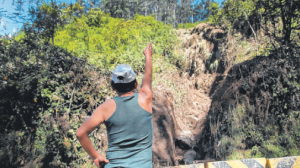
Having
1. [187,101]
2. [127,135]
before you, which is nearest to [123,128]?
[127,135]

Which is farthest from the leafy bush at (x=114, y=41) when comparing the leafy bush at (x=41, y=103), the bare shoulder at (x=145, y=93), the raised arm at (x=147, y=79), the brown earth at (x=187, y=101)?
the bare shoulder at (x=145, y=93)

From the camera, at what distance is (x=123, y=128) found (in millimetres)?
1549

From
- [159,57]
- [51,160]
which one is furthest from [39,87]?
[159,57]

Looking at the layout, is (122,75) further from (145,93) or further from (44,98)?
(44,98)

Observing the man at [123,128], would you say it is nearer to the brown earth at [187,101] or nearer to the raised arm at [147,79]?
the raised arm at [147,79]

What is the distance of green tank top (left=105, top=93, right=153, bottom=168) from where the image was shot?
1.54 m

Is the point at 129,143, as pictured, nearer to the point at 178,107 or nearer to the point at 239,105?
the point at 239,105

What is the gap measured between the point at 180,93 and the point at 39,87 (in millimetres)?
7013

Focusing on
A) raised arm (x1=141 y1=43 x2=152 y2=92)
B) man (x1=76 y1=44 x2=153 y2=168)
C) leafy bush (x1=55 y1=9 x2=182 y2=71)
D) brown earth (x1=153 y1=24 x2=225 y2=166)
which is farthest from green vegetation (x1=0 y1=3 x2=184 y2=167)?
raised arm (x1=141 y1=43 x2=152 y2=92)

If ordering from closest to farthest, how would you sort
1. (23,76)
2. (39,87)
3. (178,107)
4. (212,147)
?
1. (23,76)
2. (39,87)
3. (212,147)
4. (178,107)

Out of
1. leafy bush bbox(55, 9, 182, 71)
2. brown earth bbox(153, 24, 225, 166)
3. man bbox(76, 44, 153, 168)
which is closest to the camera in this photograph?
man bbox(76, 44, 153, 168)

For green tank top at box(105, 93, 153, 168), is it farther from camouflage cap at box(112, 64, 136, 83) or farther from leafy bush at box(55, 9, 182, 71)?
leafy bush at box(55, 9, 182, 71)

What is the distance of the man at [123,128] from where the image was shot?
5.07 feet

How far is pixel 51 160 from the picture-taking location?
4.98 m
